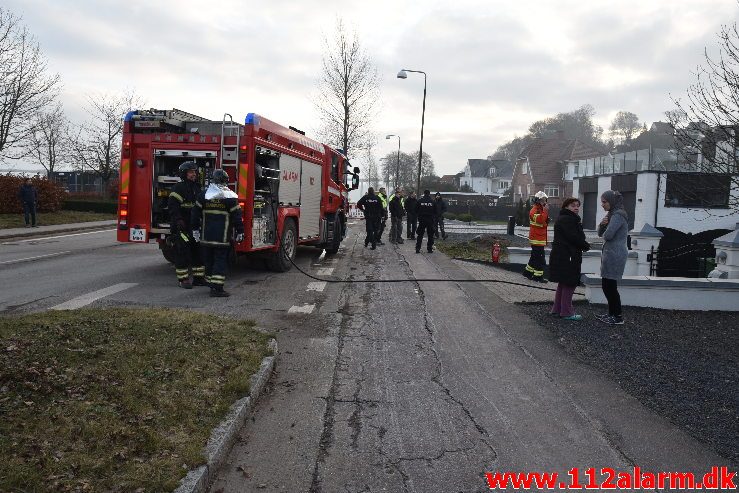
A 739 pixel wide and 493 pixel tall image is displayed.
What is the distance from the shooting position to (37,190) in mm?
28766

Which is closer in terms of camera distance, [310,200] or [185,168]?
[185,168]

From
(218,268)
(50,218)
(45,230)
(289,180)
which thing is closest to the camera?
(218,268)

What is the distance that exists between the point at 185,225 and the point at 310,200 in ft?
15.2

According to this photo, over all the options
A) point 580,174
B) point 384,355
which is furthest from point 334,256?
point 580,174

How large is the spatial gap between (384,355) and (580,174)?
38.4 metres

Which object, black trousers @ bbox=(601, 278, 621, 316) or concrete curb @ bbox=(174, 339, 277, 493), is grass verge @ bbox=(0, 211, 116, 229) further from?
black trousers @ bbox=(601, 278, 621, 316)

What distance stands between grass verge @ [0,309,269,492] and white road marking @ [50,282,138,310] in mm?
1258

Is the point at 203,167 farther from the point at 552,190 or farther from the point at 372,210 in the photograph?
the point at 552,190

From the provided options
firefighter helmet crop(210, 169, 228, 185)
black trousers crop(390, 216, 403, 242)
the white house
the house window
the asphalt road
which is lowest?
the asphalt road

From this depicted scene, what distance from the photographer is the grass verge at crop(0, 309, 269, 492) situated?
3393mm

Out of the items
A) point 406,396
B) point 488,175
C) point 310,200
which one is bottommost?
point 406,396

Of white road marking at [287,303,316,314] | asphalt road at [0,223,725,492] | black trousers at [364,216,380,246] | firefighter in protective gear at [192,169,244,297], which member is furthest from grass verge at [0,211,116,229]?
white road marking at [287,303,316,314]

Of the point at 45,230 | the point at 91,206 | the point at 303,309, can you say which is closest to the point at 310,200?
the point at 303,309

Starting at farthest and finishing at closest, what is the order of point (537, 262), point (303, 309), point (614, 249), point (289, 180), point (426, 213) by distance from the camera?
point (426, 213) < point (537, 262) < point (289, 180) < point (303, 309) < point (614, 249)
